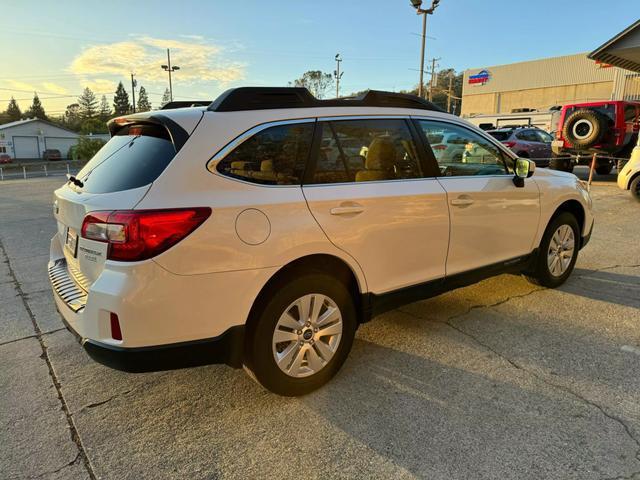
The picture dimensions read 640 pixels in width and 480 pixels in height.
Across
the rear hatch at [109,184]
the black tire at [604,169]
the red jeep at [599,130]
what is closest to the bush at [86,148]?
the red jeep at [599,130]


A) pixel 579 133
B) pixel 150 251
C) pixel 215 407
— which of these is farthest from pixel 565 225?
pixel 579 133

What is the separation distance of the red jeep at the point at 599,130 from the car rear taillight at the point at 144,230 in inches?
557

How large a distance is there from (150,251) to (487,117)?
106 ft

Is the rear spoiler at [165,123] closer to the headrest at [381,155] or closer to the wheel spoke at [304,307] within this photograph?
the wheel spoke at [304,307]

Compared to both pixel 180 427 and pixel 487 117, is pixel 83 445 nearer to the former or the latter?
pixel 180 427

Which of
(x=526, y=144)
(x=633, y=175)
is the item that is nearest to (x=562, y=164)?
(x=526, y=144)

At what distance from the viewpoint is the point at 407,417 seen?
2.62 meters

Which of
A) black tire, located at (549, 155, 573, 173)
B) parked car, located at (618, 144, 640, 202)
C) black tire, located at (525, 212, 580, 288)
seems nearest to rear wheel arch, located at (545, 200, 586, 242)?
black tire, located at (525, 212, 580, 288)

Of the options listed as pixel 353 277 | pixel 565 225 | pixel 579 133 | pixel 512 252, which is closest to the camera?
pixel 353 277

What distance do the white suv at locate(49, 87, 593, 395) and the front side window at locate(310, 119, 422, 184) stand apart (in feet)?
0.03

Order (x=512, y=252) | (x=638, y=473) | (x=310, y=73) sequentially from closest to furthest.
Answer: (x=638, y=473)
(x=512, y=252)
(x=310, y=73)

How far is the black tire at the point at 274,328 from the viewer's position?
2.58 meters

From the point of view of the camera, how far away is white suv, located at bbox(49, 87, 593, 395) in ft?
7.46

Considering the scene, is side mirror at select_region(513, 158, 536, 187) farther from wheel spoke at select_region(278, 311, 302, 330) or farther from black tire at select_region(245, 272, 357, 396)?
wheel spoke at select_region(278, 311, 302, 330)
